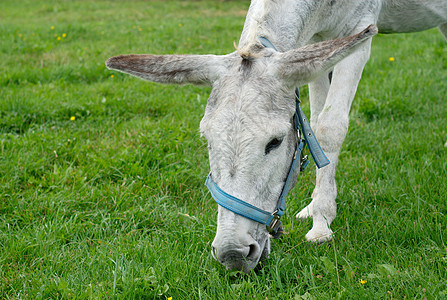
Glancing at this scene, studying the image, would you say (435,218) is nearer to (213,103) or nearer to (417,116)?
(213,103)

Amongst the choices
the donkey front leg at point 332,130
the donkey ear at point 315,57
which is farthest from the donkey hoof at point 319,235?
the donkey ear at point 315,57

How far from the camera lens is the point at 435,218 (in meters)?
2.96

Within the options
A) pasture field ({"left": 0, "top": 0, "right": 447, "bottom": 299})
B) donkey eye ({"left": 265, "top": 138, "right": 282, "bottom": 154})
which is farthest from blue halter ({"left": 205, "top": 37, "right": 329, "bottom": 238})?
pasture field ({"left": 0, "top": 0, "right": 447, "bottom": 299})

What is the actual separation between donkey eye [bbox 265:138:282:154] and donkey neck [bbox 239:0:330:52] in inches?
27.5

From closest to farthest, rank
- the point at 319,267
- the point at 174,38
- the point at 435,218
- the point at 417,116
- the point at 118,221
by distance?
the point at 319,267, the point at 435,218, the point at 118,221, the point at 417,116, the point at 174,38

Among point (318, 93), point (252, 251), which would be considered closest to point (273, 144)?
point (252, 251)

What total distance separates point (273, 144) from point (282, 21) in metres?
0.98

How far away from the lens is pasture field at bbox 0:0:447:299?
8.21ft

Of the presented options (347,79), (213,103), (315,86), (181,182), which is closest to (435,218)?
(347,79)

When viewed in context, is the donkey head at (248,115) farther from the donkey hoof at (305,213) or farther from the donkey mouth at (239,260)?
the donkey hoof at (305,213)

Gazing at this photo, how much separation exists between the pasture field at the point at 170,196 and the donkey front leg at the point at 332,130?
0.43ft

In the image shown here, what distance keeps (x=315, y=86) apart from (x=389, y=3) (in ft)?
3.04

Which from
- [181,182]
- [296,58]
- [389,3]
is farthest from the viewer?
[181,182]

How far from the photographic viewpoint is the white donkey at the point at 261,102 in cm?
223
